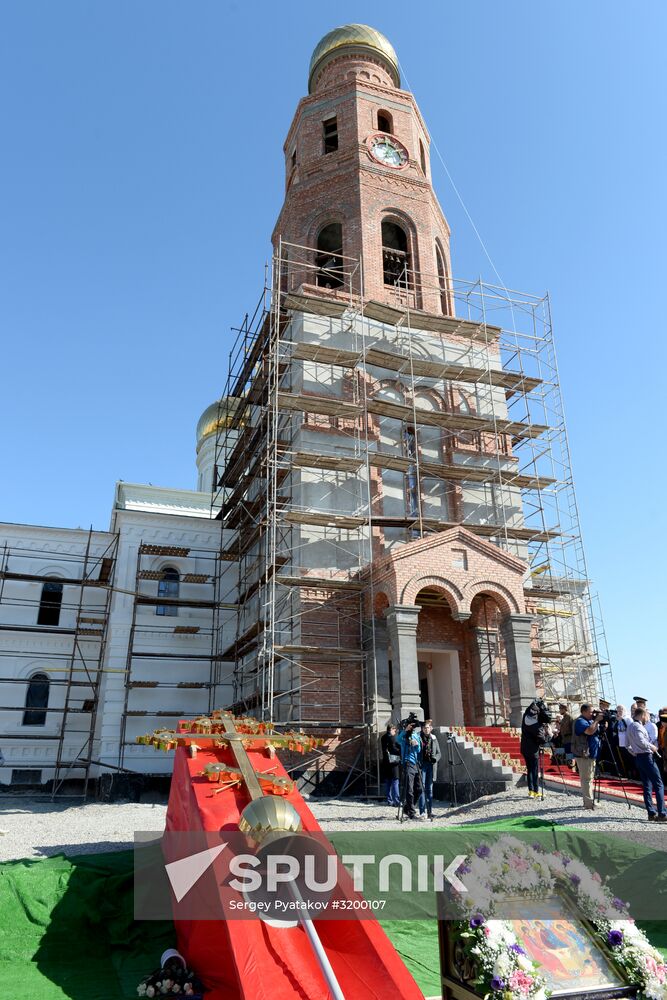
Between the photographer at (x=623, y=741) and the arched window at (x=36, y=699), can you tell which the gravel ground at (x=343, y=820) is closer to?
the photographer at (x=623, y=741)

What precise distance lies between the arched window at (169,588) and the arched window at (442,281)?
13203 mm

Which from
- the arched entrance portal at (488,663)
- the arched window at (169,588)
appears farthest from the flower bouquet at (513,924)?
the arched window at (169,588)

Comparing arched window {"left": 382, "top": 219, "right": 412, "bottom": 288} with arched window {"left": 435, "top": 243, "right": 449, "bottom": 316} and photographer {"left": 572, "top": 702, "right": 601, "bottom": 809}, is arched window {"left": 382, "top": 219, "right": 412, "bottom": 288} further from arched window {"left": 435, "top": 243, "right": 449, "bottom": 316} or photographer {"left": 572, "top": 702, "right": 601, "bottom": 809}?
photographer {"left": 572, "top": 702, "right": 601, "bottom": 809}

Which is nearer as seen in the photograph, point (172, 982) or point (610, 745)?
point (172, 982)

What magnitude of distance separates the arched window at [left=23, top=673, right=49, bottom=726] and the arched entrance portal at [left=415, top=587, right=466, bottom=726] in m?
13.0

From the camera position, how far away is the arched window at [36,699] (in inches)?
932

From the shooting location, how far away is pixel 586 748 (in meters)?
11.4

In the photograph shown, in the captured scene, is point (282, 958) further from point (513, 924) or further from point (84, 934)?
point (84, 934)

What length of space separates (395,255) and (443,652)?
14.2m

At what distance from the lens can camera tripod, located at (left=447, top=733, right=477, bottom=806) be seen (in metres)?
14.1

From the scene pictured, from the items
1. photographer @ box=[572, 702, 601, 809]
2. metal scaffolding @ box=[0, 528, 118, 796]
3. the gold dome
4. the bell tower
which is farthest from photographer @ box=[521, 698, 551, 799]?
the gold dome

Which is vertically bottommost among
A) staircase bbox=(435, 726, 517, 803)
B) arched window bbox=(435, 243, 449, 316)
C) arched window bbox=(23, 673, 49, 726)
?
staircase bbox=(435, 726, 517, 803)

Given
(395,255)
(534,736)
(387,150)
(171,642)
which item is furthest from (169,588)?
(387,150)

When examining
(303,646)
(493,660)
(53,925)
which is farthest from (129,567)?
(53,925)
